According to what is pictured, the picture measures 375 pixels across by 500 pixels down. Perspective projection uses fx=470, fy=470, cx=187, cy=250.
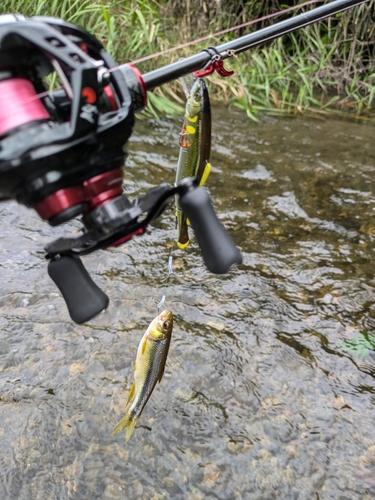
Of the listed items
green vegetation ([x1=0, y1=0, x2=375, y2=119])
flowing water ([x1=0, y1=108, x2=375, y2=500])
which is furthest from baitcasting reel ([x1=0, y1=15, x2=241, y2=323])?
green vegetation ([x1=0, y1=0, x2=375, y2=119])

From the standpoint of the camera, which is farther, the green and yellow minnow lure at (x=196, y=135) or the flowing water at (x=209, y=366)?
the flowing water at (x=209, y=366)

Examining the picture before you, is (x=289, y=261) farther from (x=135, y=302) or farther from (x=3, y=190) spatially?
(x=3, y=190)

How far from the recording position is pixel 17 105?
106cm

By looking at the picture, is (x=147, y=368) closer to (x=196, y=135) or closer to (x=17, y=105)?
(x=196, y=135)

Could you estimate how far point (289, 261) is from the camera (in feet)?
10.2

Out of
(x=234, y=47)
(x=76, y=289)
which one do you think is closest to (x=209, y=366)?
(x=76, y=289)

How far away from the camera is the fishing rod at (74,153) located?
103cm

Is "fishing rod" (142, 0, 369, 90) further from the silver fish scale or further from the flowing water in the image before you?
the flowing water

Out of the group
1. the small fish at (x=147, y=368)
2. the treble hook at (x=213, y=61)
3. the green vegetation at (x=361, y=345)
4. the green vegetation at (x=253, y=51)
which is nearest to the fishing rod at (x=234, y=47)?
the treble hook at (x=213, y=61)

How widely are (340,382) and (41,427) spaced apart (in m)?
1.43

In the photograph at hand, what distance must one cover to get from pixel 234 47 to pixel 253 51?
4.75 meters

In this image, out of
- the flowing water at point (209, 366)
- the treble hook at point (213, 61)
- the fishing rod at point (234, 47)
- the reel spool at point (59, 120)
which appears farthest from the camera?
the flowing water at point (209, 366)

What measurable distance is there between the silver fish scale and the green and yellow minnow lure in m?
0.61

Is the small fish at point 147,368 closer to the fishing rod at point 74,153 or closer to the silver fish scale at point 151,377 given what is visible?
the silver fish scale at point 151,377
